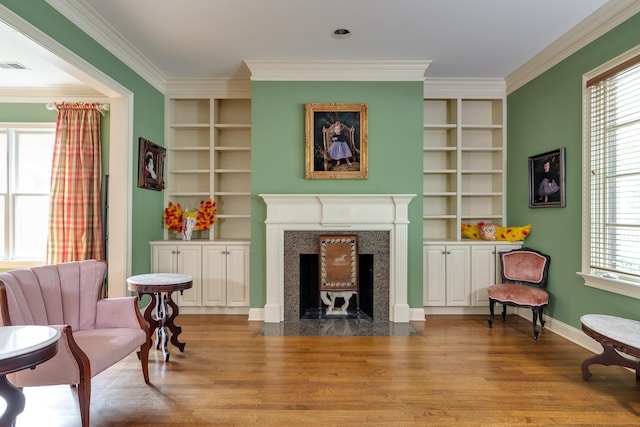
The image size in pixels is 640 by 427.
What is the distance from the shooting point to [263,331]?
3.68 metres

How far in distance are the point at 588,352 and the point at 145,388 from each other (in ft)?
12.2

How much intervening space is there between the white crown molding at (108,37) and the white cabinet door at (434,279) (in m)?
3.98

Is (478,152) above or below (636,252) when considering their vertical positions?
above

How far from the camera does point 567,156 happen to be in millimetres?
3514

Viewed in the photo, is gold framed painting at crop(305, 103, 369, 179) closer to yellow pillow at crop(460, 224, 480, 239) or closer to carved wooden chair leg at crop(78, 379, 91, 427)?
yellow pillow at crop(460, 224, 480, 239)

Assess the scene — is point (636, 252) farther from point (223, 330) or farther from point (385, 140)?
point (223, 330)

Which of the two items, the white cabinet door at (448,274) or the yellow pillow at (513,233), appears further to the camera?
the white cabinet door at (448,274)

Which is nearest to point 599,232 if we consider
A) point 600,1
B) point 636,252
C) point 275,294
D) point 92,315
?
point 636,252

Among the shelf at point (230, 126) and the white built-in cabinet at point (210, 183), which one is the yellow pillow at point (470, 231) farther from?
the shelf at point (230, 126)

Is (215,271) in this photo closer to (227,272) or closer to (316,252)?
(227,272)

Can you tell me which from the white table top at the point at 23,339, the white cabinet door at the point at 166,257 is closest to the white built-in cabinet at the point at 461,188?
the white cabinet door at the point at 166,257

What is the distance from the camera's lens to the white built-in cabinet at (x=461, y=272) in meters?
4.25

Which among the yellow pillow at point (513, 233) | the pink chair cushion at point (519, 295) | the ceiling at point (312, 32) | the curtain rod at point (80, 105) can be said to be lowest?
the pink chair cushion at point (519, 295)

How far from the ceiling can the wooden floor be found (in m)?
2.61
